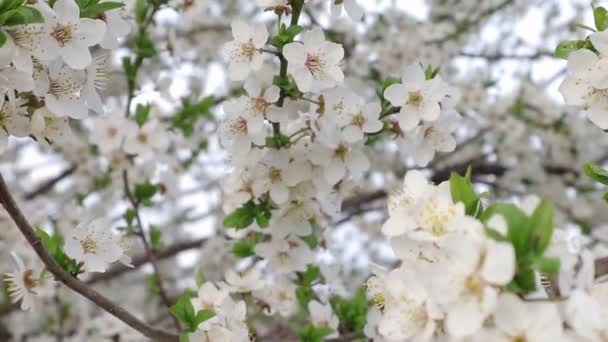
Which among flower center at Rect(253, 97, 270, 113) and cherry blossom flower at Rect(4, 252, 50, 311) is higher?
flower center at Rect(253, 97, 270, 113)

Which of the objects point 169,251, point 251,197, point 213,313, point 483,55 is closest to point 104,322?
point 169,251

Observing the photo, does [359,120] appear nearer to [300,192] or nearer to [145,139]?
[300,192]

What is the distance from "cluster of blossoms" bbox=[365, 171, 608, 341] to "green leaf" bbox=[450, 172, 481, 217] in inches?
1.5

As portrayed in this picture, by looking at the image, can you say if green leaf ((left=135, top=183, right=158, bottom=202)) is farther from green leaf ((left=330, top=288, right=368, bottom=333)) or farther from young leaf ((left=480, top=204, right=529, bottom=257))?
young leaf ((left=480, top=204, right=529, bottom=257))

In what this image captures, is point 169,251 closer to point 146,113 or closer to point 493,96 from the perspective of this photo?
point 146,113

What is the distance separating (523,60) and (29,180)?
3.87 meters

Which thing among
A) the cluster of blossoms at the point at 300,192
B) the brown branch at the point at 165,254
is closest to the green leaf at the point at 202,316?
the cluster of blossoms at the point at 300,192

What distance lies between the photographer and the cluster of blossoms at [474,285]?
34.2 inches

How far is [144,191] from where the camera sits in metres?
2.33

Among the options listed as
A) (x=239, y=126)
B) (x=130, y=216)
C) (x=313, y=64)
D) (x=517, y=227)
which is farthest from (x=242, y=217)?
(x=517, y=227)

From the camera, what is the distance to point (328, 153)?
1670 millimetres

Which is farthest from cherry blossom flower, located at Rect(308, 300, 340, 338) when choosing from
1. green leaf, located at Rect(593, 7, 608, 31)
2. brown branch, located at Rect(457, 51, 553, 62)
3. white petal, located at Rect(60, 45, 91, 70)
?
brown branch, located at Rect(457, 51, 553, 62)

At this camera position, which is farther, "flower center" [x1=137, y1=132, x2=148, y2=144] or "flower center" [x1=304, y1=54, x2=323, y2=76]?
"flower center" [x1=137, y1=132, x2=148, y2=144]

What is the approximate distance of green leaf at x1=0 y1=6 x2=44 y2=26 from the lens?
46.9 inches
